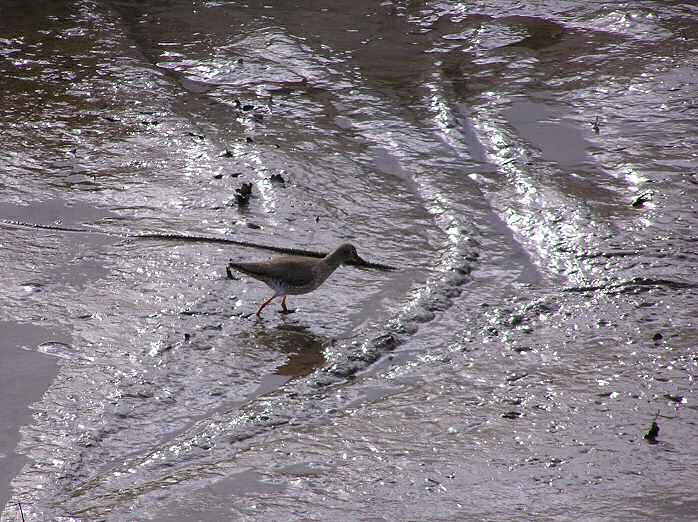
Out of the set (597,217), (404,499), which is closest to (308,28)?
(597,217)

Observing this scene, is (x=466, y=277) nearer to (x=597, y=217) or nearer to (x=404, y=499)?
(x=597, y=217)

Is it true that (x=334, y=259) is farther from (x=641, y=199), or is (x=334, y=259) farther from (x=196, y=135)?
(x=196, y=135)

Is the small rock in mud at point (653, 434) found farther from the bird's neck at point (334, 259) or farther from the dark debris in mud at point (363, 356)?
the bird's neck at point (334, 259)

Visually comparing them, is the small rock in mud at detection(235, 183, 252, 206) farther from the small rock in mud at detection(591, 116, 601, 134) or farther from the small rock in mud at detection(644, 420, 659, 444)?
the small rock in mud at detection(644, 420, 659, 444)

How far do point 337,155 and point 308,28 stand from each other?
13.3 ft

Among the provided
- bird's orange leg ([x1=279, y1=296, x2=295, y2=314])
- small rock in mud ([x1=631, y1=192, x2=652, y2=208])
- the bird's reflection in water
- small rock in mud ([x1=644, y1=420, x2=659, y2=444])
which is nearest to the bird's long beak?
bird's orange leg ([x1=279, y1=296, x2=295, y2=314])

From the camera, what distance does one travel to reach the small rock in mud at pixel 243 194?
8.98 meters

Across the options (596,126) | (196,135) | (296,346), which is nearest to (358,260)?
(296,346)

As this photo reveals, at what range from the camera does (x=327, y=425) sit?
6184 millimetres

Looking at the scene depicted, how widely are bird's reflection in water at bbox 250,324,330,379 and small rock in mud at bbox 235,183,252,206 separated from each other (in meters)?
1.77

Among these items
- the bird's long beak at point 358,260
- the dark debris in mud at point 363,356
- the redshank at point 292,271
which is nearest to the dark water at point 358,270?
the dark debris in mud at point 363,356

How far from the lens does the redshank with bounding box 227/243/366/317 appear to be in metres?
7.48

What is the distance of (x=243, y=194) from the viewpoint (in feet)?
29.7

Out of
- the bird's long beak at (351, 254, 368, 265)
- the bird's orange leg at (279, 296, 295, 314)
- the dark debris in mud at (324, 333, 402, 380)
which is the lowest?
the bird's orange leg at (279, 296, 295, 314)
